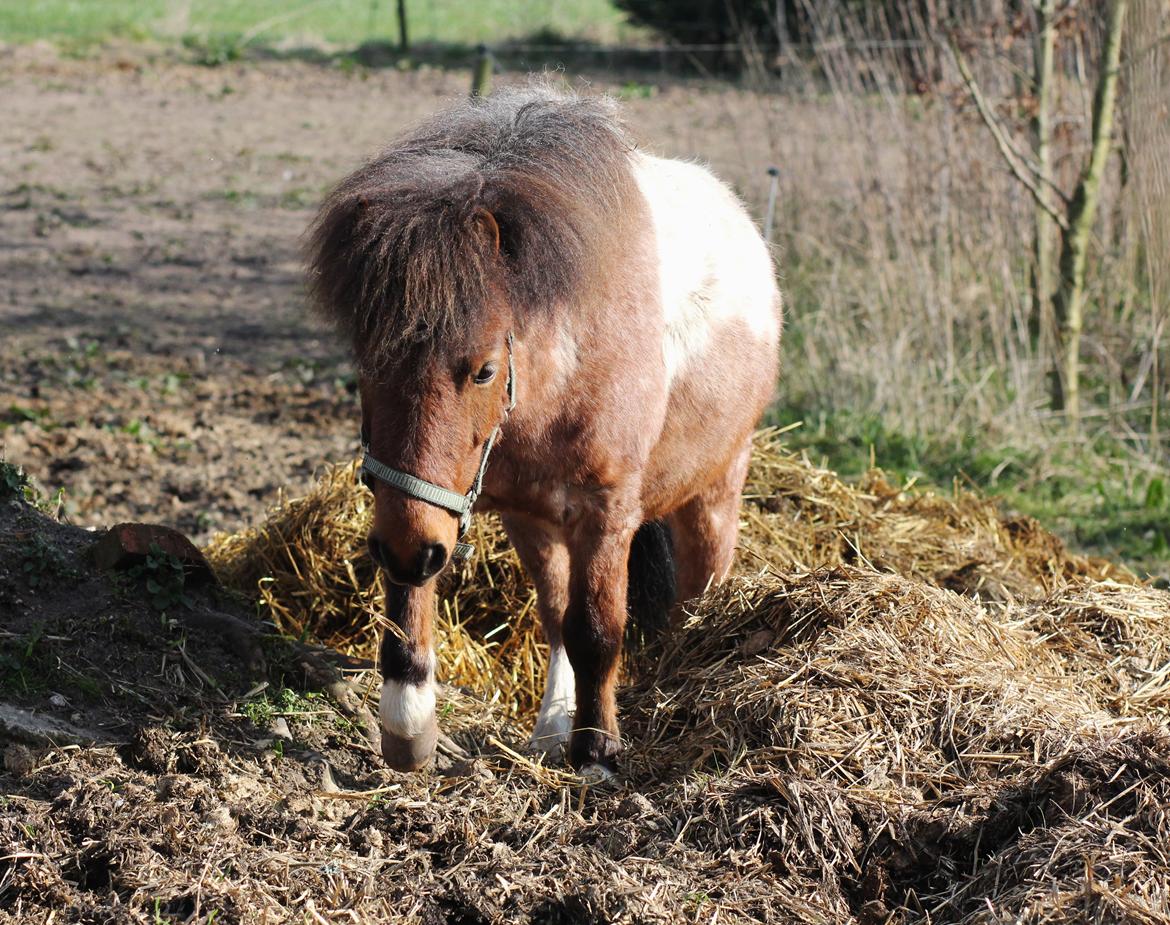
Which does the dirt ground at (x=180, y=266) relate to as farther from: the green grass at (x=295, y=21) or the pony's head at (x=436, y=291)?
A: the green grass at (x=295, y=21)

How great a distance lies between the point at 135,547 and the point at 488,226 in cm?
178

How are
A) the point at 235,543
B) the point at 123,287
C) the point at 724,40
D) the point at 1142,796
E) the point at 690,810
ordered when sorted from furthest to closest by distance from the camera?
the point at 724,40 → the point at 123,287 → the point at 235,543 → the point at 690,810 → the point at 1142,796

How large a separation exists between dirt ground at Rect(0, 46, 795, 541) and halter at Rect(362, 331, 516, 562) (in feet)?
4.02

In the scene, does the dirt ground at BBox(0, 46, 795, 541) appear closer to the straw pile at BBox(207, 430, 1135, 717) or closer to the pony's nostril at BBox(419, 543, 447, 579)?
the straw pile at BBox(207, 430, 1135, 717)

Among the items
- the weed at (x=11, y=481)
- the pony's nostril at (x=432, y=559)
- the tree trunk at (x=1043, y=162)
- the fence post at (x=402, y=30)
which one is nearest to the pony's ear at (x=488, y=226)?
the pony's nostril at (x=432, y=559)

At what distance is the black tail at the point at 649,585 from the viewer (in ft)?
15.7

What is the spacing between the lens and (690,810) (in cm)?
317

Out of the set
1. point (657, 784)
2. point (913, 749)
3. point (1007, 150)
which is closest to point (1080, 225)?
point (1007, 150)

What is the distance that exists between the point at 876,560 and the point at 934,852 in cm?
212

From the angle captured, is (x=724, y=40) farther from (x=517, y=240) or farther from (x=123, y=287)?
(x=517, y=240)

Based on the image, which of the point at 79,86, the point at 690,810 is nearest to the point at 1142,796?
the point at 690,810

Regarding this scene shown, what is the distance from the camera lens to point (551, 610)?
4203mm

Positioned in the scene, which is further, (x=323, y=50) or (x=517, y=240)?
(x=323, y=50)

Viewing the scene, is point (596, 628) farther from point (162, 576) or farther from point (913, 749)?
point (162, 576)
